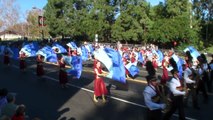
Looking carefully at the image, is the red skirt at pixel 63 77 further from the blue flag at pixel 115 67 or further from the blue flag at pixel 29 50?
the blue flag at pixel 29 50

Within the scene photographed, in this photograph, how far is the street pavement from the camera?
13.7 m

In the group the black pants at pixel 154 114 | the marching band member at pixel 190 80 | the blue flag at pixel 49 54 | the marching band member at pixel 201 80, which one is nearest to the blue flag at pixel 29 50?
the blue flag at pixel 49 54

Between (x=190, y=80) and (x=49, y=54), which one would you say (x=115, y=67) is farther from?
(x=49, y=54)

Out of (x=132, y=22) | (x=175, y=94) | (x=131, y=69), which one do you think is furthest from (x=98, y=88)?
(x=132, y=22)

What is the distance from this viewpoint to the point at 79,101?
53.7 ft

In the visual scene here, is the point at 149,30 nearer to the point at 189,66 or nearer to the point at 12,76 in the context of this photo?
the point at 12,76

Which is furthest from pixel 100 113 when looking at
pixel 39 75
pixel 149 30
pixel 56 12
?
pixel 56 12

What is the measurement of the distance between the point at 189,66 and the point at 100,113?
3.40 meters

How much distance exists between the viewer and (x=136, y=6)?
55750 mm

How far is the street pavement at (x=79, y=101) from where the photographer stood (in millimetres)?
13664

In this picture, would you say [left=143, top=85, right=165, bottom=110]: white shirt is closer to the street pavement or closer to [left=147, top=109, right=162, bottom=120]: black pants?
[left=147, top=109, right=162, bottom=120]: black pants

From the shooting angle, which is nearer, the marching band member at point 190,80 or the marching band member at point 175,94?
the marching band member at point 175,94

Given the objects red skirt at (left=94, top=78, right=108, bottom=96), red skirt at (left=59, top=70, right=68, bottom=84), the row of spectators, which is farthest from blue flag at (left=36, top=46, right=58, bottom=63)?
the row of spectators

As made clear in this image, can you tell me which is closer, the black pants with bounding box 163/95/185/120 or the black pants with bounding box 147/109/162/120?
the black pants with bounding box 147/109/162/120
